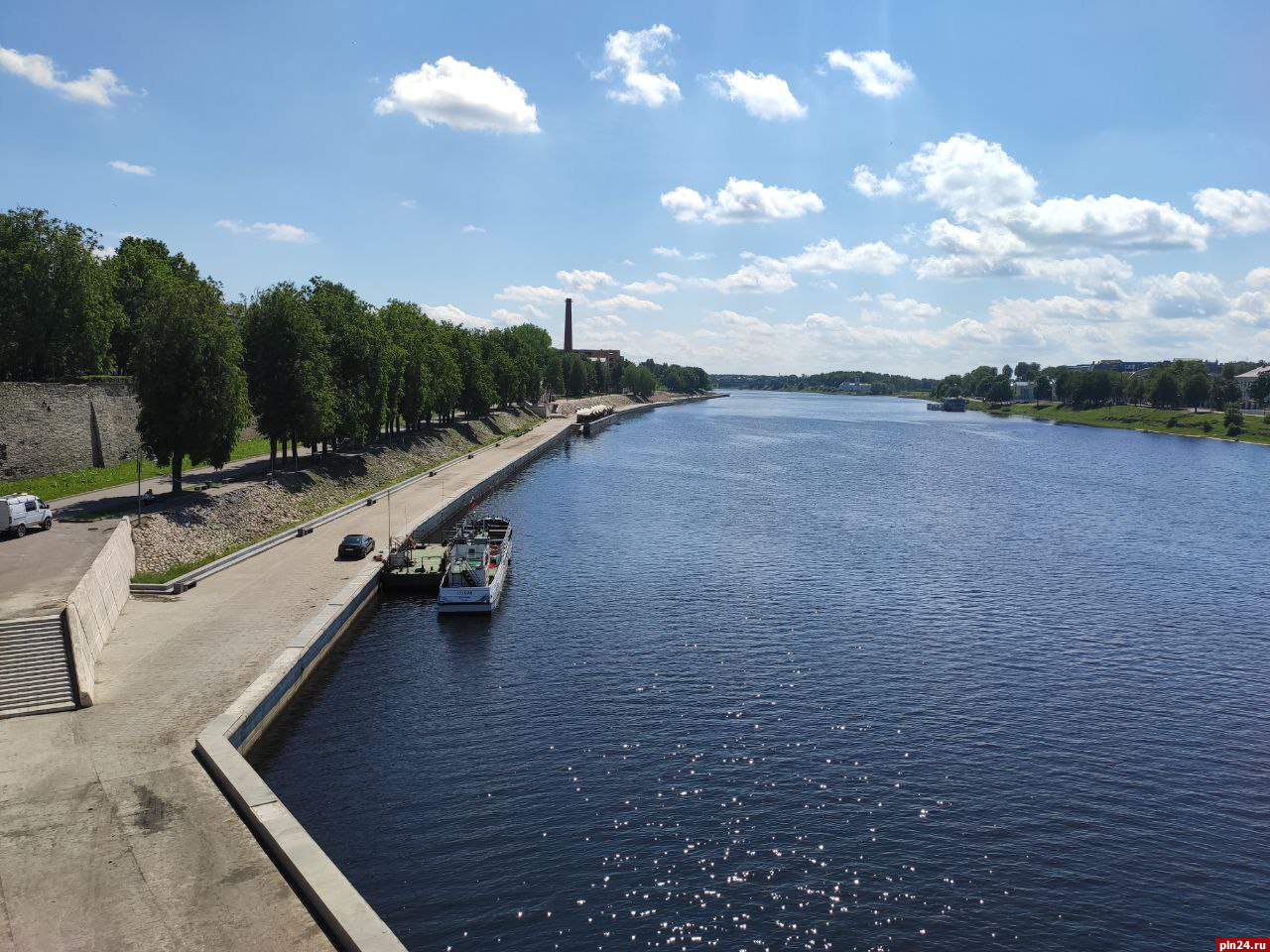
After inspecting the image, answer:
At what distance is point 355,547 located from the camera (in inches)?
1970

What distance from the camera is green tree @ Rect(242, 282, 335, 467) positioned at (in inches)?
2616

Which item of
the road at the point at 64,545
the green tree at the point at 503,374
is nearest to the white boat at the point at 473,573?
the road at the point at 64,545

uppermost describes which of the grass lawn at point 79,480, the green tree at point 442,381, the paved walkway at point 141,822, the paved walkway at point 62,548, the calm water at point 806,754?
the green tree at point 442,381

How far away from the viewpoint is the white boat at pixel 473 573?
4472 centimetres

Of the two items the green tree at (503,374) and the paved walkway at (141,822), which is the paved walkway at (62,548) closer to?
the paved walkway at (141,822)

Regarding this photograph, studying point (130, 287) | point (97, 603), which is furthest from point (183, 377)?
point (130, 287)

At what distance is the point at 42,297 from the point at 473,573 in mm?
45761

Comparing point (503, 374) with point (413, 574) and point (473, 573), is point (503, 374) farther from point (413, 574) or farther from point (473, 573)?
point (473, 573)

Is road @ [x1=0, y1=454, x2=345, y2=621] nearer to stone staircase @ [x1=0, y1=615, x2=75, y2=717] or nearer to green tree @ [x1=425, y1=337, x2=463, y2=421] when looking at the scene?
stone staircase @ [x1=0, y1=615, x2=75, y2=717]

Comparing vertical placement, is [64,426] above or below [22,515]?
above

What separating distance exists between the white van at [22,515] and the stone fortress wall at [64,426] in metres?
13.7

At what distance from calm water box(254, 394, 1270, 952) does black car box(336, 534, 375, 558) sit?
6.55 m

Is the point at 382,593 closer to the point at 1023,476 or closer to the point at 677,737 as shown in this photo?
the point at 677,737

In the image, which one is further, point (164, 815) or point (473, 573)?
point (473, 573)
